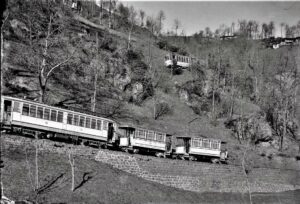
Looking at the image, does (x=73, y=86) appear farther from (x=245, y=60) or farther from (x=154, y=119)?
(x=245, y=60)

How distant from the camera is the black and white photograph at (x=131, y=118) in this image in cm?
2672

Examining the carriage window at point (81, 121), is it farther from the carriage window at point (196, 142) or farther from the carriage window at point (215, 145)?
the carriage window at point (215, 145)

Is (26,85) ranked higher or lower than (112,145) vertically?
higher

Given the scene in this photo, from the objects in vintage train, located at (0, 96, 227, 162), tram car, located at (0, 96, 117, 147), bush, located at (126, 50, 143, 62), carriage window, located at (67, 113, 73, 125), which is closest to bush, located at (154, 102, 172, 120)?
bush, located at (126, 50, 143, 62)

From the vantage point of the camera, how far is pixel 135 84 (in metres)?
60.7

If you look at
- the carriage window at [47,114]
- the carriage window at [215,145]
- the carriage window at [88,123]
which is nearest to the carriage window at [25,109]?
the carriage window at [47,114]

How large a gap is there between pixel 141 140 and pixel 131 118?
15074 mm

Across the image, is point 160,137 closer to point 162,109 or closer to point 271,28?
point 162,109

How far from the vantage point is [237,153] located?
A: 54.8 meters

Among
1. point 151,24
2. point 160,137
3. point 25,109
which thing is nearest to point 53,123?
point 25,109

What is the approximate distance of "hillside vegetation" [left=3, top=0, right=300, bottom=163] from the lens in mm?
48969

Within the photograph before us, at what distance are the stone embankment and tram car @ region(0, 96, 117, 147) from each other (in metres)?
2.42

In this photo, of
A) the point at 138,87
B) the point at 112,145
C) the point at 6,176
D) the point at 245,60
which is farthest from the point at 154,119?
the point at 245,60

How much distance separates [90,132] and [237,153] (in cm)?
2856
